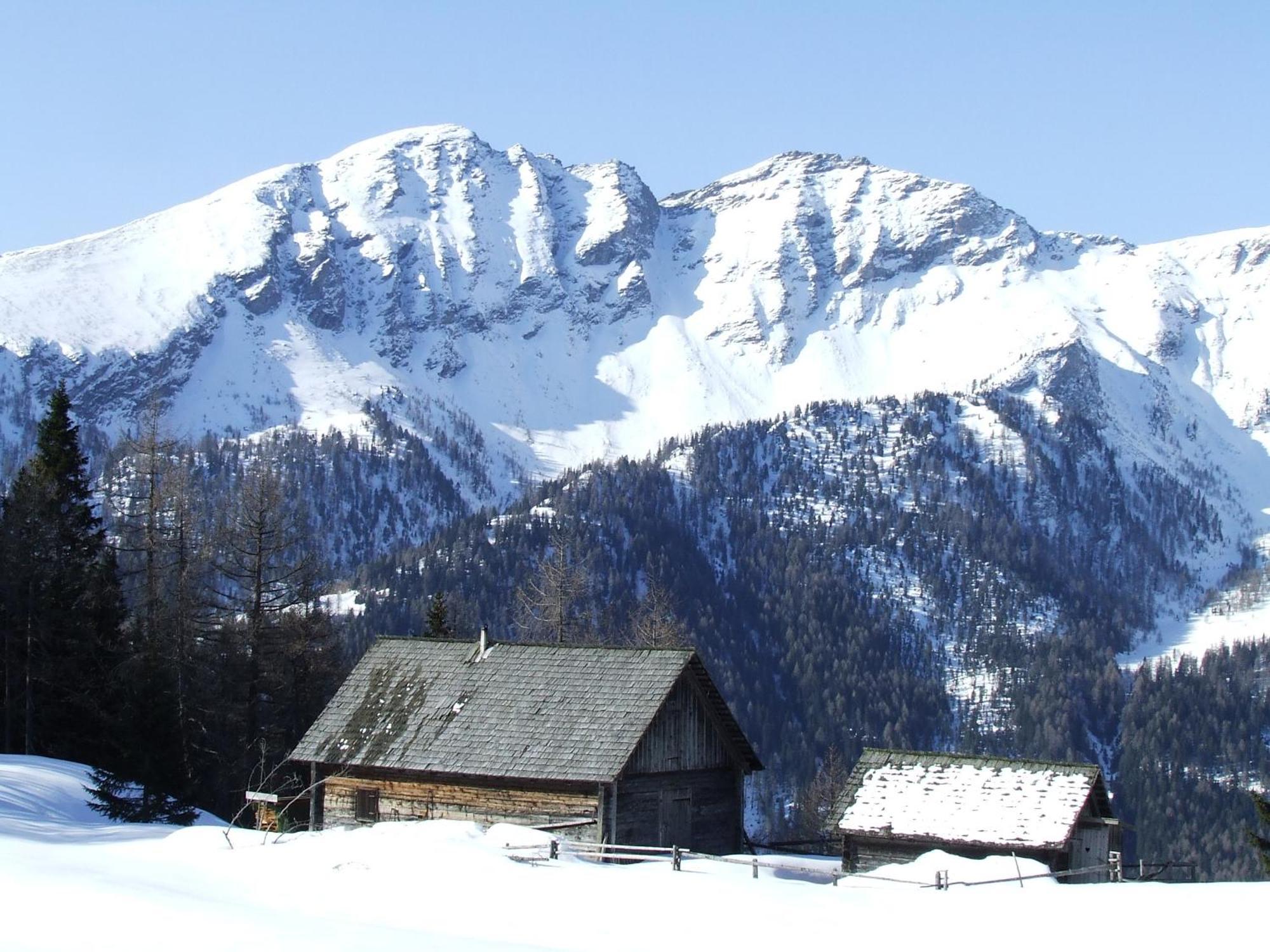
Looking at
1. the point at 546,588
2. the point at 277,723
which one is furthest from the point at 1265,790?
the point at 277,723

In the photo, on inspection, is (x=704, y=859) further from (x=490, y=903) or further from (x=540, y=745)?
(x=490, y=903)

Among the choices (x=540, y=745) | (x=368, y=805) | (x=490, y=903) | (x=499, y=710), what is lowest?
(x=490, y=903)

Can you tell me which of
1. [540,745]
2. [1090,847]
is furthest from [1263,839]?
[540,745]

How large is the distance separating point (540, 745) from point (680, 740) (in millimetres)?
3747

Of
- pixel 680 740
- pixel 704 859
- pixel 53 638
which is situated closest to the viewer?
pixel 704 859

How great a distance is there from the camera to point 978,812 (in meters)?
36.5

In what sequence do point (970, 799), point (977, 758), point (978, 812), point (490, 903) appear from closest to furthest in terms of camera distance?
1. point (490, 903)
2. point (978, 812)
3. point (970, 799)
4. point (977, 758)

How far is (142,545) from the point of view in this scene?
50.8 m

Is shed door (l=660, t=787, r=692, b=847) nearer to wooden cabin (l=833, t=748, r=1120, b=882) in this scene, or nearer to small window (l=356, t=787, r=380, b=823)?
wooden cabin (l=833, t=748, r=1120, b=882)

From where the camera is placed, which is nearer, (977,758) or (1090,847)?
(1090,847)

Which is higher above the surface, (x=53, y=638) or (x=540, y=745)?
(x=53, y=638)

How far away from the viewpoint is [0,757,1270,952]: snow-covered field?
886 inches

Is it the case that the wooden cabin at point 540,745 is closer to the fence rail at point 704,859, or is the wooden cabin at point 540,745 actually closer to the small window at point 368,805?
the small window at point 368,805

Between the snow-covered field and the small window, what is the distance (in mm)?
6234
